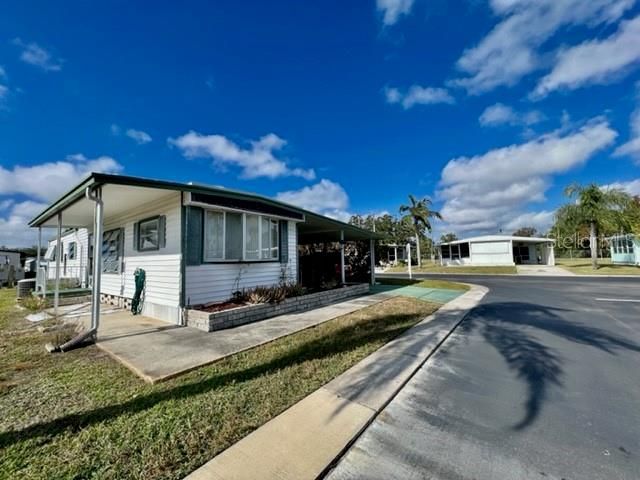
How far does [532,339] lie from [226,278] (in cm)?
708

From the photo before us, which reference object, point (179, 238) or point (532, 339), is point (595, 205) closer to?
point (532, 339)

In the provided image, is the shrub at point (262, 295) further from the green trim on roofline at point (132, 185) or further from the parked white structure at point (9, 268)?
the parked white structure at point (9, 268)

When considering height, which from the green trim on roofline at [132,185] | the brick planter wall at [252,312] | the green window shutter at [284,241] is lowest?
the brick planter wall at [252,312]

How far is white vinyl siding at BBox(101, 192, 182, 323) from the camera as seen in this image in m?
6.64

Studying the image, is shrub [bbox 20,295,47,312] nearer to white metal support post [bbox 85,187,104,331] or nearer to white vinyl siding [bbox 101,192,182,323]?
white vinyl siding [bbox 101,192,182,323]

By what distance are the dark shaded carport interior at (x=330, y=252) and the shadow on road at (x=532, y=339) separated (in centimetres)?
617

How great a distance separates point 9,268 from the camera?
19.2 meters

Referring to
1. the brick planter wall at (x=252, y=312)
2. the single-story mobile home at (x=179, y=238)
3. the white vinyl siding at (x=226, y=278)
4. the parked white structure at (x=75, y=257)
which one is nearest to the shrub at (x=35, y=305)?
the single-story mobile home at (x=179, y=238)

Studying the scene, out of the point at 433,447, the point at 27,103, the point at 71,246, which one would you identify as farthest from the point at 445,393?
the point at 71,246

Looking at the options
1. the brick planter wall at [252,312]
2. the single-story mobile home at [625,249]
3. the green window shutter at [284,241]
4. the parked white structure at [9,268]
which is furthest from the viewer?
the single-story mobile home at [625,249]

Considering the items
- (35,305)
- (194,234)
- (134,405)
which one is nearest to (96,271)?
(194,234)

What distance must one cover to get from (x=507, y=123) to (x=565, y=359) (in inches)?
566

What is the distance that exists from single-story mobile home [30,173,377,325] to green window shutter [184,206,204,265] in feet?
0.08

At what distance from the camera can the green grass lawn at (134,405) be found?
2.14m
